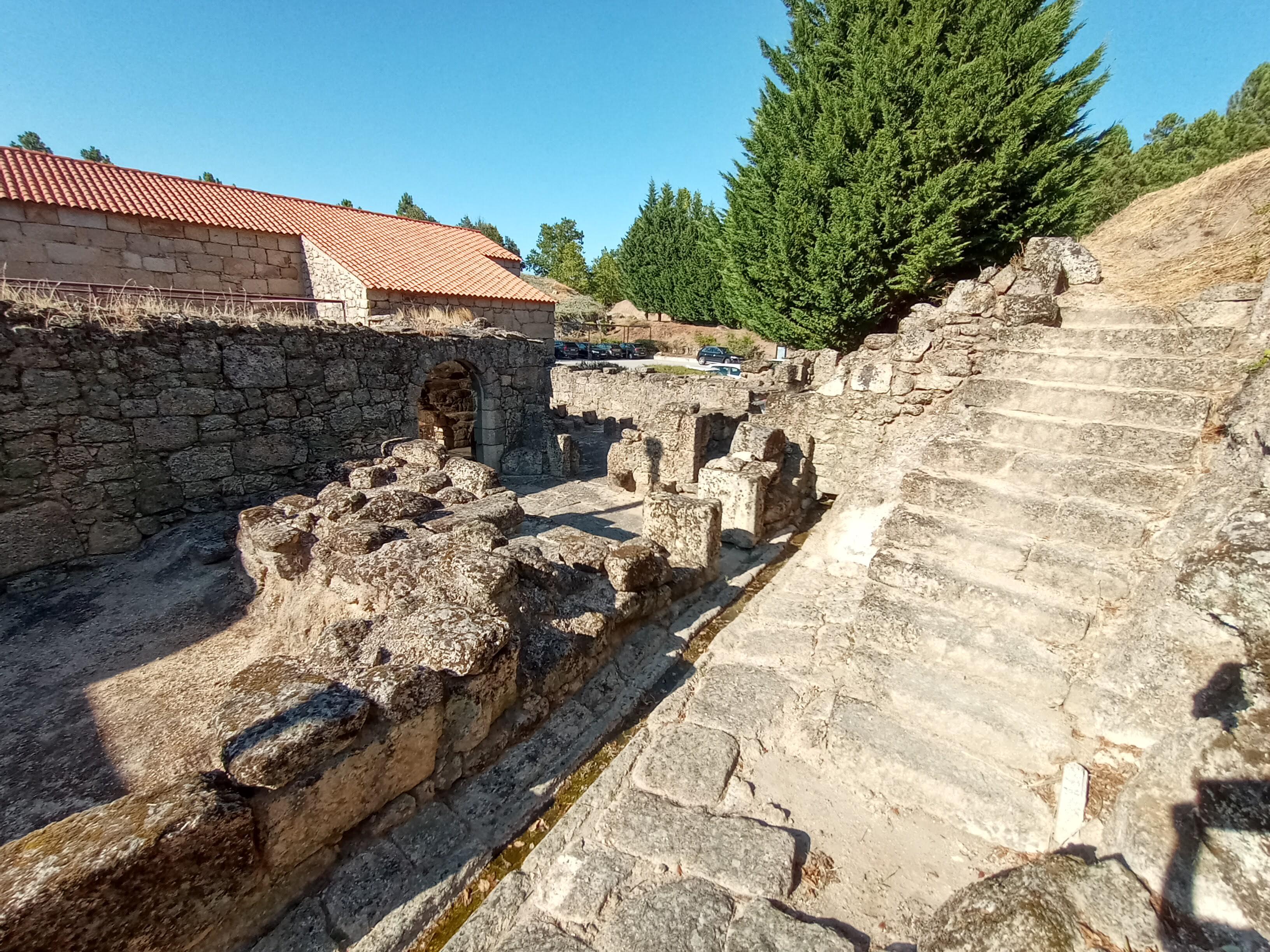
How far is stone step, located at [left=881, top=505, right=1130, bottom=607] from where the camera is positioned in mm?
3088

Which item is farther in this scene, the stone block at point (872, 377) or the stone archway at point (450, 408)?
the stone archway at point (450, 408)

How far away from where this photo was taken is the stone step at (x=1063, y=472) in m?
3.36

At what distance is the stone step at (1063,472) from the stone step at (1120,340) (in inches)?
54.4

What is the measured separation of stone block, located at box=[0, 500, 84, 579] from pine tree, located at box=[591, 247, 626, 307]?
158 ft

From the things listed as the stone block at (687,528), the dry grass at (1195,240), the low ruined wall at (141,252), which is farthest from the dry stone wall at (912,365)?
the low ruined wall at (141,252)

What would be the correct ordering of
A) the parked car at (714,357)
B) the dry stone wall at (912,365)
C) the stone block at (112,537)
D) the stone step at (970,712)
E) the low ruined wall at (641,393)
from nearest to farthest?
1. the stone step at (970,712)
2. the dry stone wall at (912,365)
3. the stone block at (112,537)
4. the low ruined wall at (641,393)
5. the parked car at (714,357)

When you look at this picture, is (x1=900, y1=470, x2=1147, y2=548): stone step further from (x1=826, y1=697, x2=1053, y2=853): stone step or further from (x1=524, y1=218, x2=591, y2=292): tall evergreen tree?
(x1=524, y1=218, x2=591, y2=292): tall evergreen tree

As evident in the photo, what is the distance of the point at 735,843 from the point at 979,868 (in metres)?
0.99

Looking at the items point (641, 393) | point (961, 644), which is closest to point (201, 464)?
point (961, 644)

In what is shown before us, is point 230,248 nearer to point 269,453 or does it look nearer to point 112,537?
point 269,453

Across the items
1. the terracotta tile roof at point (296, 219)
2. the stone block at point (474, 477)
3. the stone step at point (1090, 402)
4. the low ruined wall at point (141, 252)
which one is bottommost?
the stone block at point (474, 477)

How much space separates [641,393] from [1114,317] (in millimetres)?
11123

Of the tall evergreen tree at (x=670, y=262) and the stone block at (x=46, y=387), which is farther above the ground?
the tall evergreen tree at (x=670, y=262)

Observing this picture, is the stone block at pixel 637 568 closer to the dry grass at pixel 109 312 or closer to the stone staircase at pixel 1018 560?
the stone staircase at pixel 1018 560
